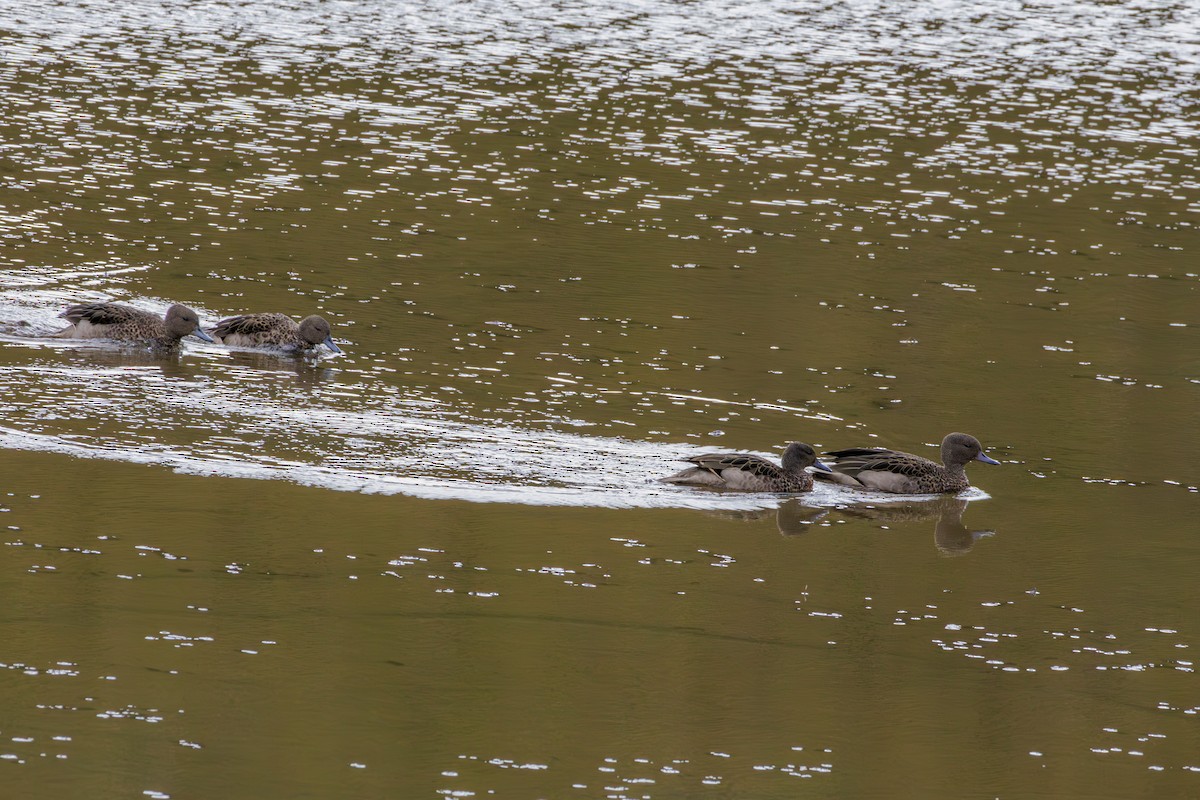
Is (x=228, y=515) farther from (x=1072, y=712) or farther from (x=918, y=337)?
(x=918, y=337)

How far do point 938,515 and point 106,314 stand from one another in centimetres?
787

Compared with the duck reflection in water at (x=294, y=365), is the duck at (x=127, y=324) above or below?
above

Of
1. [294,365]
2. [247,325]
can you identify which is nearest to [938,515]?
[294,365]

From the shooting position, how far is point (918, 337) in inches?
759

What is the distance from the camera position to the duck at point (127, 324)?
16.9 m

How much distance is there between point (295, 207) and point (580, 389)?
8453 millimetres

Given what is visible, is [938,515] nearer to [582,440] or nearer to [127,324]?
[582,440]

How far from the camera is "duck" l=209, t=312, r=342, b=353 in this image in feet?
55.7

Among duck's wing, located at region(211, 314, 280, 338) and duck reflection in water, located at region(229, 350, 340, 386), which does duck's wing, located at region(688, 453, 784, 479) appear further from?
duck's wing, located at region(211, 314, 280, 338)

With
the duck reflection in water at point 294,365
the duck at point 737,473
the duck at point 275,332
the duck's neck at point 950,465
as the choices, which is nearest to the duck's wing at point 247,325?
the duck at point 275,332

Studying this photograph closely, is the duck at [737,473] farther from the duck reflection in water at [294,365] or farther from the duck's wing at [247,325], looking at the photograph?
the duck's wing at [247,325]

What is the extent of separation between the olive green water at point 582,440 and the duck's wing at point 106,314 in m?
0.27

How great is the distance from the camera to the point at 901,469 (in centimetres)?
1406

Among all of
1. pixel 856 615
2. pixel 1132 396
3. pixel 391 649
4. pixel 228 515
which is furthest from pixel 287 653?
pixel 1132 396
